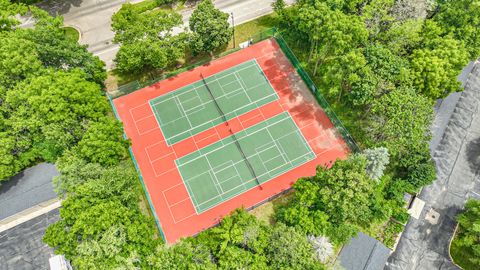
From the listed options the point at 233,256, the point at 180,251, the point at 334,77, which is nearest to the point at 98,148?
the point at 180,251

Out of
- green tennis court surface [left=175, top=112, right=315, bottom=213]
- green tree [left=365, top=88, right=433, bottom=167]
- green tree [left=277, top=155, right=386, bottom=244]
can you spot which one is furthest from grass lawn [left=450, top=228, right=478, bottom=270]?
green tennis court surface [left=175, top=112, right=315, bottom=213]

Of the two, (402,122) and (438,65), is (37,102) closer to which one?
(402,122)

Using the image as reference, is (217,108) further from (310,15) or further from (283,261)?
(283,261)

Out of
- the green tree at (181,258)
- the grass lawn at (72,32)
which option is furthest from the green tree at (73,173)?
the grass lawn at (72,32)

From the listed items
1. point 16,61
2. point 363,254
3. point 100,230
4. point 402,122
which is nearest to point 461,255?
point 363,254

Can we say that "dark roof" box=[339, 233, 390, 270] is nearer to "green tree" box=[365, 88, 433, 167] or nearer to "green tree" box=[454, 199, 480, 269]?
"green tree" box=[454, 199, 480, 269]

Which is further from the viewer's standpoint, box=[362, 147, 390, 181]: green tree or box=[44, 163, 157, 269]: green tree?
box=[362, 147, 390, 181]: green tree
